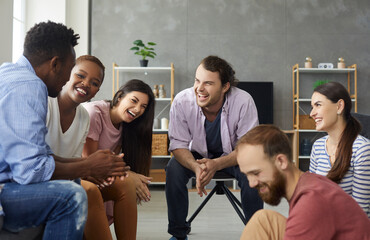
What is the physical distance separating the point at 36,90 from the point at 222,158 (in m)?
1.34

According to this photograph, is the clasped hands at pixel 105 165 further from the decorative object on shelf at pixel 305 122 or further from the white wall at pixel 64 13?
the decorative object on shelf at pixel 305 122

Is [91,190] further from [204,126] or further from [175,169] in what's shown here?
[204,126]

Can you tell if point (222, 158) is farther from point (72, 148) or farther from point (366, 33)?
point (366, 33)

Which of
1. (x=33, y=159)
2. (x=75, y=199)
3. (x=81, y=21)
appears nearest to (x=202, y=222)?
(x=75, y=199)

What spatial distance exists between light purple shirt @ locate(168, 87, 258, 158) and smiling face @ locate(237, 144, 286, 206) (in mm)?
1263

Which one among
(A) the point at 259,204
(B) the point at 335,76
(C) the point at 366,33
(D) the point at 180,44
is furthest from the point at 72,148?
(C) the point at 366,33

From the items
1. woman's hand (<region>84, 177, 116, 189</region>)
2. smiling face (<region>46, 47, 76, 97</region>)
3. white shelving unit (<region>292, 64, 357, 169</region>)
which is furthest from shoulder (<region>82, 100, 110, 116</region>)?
white shelving unit (<region>292, 64, 357, 169</region>)

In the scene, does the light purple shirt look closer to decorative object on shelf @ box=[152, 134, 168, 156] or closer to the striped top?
the striped top

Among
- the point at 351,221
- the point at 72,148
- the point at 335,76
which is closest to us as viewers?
the point at 351,221

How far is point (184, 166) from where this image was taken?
2.52m

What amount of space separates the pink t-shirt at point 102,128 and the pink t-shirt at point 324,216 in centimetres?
134

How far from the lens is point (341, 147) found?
1962 mm

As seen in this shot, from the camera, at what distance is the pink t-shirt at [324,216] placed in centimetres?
116

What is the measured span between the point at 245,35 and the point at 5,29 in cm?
339
